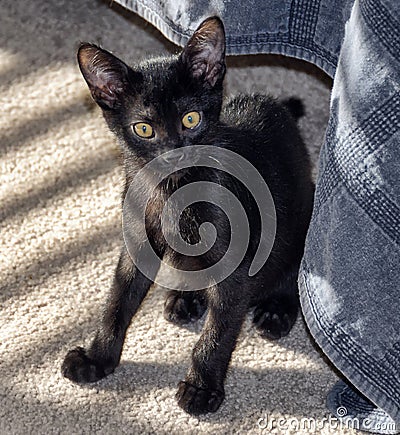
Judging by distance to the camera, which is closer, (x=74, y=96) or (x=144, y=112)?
(x=144, y=112)

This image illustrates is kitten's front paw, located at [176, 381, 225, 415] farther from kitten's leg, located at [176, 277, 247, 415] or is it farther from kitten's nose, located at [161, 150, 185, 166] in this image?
kitten's nose, located at [161, 150, 185, 166]

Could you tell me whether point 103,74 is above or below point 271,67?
above

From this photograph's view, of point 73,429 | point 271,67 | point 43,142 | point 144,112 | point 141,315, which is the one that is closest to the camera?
point 144,112

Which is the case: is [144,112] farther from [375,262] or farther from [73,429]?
[73,429]

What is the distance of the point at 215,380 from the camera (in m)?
1.50

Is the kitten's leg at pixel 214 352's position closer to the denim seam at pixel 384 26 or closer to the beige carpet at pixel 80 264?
the beige carpet at pixel 80 264

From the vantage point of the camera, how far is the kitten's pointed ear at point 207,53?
4.45 feet

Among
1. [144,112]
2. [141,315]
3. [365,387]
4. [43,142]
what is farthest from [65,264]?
[365,387]

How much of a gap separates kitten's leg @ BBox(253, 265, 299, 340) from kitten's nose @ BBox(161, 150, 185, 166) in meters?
0.40

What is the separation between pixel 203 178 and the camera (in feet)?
4.74

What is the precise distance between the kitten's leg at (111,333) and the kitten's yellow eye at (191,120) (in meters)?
0.30

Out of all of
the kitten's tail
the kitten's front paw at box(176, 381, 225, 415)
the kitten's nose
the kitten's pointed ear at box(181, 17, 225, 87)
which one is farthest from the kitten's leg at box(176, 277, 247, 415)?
the kitten's tail

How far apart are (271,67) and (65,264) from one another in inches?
33.3

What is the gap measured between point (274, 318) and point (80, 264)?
0.43 meters
